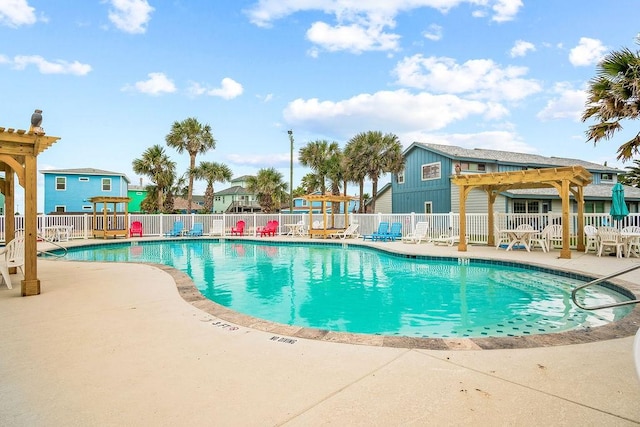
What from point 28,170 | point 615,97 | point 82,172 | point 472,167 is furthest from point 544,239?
point 82,172

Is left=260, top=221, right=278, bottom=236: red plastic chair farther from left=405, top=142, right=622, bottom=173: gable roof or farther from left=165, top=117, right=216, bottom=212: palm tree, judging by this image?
left=405, top=142, right=622, bottom=173: gable roof

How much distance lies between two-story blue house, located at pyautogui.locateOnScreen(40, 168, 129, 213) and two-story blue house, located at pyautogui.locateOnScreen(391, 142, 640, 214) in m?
24.3

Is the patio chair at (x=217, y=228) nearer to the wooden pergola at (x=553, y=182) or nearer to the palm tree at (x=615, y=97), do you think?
the wooden pergola at (x=553, y=182)

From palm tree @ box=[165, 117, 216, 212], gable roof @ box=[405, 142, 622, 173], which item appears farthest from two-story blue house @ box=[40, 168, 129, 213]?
gable roof @ box=[405, 142, 622, 173]

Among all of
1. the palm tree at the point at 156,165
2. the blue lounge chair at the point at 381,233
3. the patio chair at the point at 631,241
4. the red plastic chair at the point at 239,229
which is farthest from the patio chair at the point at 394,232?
the palm tree at the point at 156,165

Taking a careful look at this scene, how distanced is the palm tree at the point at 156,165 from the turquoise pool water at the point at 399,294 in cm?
1770

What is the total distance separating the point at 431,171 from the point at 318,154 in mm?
10296

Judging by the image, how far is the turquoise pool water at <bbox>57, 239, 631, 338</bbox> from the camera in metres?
4.80

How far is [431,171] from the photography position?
21406 millimetres

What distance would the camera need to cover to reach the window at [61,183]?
28000mm

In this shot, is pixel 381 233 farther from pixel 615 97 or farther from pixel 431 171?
pixel 615 97

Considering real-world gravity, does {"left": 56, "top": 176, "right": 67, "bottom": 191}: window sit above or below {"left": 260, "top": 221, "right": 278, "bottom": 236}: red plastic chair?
above

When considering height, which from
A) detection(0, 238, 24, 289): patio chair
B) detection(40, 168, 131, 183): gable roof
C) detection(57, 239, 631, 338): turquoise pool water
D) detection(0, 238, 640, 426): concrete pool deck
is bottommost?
detection(57, 239, 631, 338): turquoise pool water

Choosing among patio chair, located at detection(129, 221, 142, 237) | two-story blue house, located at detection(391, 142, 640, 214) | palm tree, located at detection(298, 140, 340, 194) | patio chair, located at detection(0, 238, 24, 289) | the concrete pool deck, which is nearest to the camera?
the concrete pool deck
